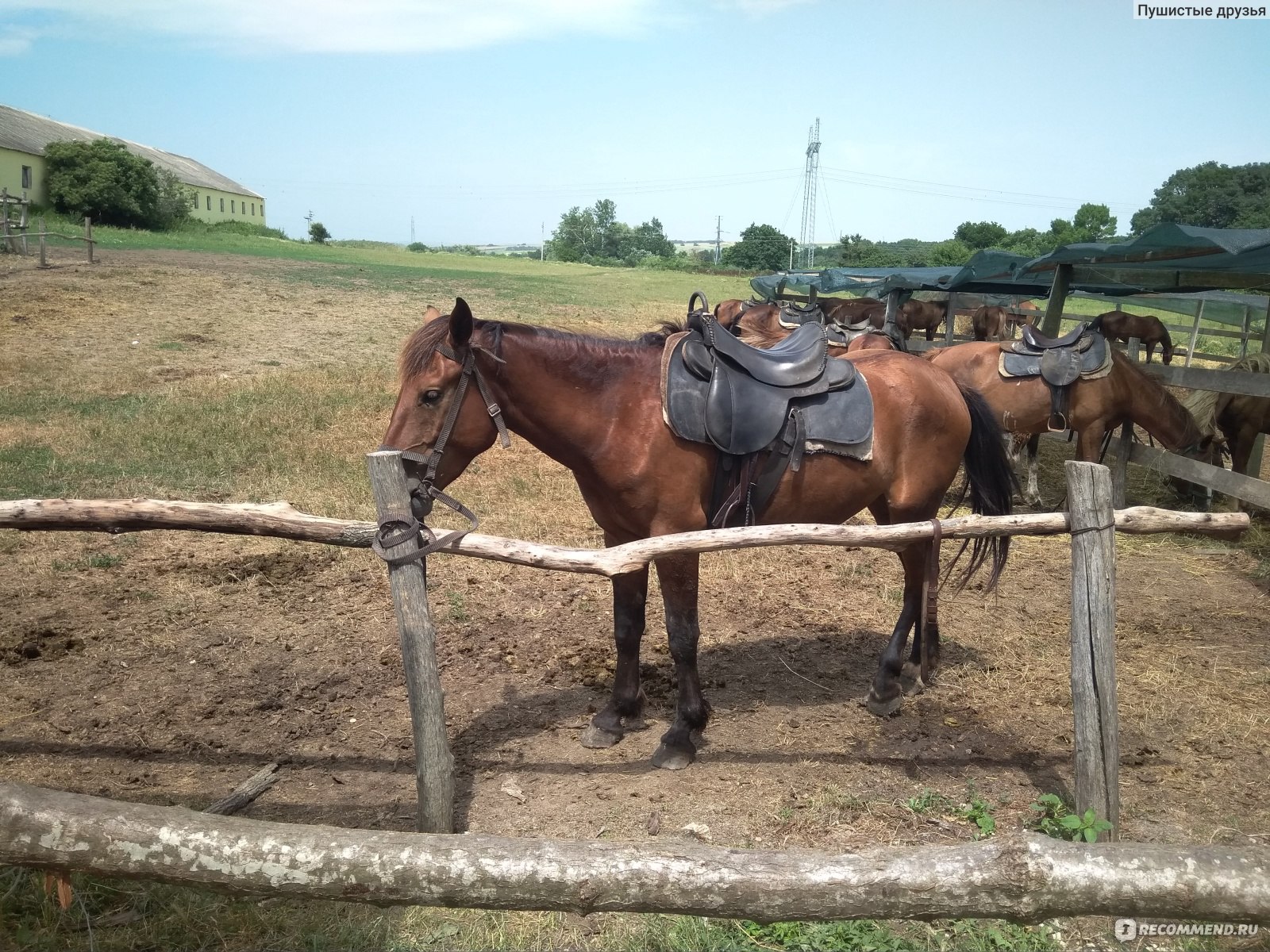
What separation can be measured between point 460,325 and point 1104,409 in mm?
7255

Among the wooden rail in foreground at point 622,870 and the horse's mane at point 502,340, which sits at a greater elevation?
the horse's mane at point 502,340

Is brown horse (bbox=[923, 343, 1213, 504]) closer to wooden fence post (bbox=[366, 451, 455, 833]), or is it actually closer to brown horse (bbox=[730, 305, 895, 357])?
brown horse (bbox=[730, 305, 895, 357])

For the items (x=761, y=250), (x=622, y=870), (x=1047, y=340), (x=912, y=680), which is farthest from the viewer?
(x=761, y=250)

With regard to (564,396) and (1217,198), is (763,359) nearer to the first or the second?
(564,396)

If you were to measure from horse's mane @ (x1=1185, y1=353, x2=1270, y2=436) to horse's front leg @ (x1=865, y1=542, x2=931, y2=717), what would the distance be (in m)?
5.65

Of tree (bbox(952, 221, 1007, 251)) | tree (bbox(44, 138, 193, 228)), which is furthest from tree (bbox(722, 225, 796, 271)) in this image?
tree (bbox(44, 138, 193, 228))

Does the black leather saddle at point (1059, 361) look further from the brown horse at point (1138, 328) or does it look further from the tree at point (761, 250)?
the tree at point (761, 250)

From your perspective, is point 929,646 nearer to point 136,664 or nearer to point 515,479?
point 136,664

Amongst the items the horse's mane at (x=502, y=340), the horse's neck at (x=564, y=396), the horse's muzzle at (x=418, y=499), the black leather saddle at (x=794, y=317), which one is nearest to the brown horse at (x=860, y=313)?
the black leather saddle at (x=794, y=317)

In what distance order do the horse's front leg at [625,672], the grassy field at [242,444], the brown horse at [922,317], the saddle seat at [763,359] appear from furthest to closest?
the brown horse at [922,317] < the horse's front leg at [625,672] < the saddle seat at [763,359] < the grassy field at [242,444]

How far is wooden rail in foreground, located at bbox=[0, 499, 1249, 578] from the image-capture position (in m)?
3.07

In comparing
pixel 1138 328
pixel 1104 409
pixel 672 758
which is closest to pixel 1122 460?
pixel 1104 409

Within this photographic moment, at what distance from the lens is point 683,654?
3.98m

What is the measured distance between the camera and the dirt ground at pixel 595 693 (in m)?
3.63
